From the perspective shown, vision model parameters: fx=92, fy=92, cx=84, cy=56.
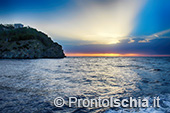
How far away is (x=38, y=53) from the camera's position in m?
108

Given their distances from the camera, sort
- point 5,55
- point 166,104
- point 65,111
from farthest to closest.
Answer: point 5,55 < point 166,104 < point 65,111

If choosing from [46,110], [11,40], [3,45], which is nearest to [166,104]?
[46,110]

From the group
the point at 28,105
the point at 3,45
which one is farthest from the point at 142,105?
the point at 3,45

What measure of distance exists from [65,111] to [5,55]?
117 meters

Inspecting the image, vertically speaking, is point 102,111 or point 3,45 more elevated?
point 3,45

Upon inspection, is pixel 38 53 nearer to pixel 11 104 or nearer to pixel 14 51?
pixel 14 51

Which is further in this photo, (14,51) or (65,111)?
(14,51)

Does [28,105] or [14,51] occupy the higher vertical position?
[14,51]

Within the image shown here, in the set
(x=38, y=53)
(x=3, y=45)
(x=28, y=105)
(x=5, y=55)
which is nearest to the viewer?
(x=28, y=105)

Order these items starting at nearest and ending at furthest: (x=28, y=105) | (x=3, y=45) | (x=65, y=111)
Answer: (x=65, y=111)
(x=28, y=105)
(x=3, y=45)

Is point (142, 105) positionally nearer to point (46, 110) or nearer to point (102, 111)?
point (102, 111)

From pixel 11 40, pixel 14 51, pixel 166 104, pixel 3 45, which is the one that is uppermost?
pixel 11 40

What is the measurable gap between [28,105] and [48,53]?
437 feet

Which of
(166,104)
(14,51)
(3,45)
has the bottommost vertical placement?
(166,104)
